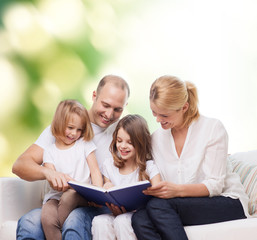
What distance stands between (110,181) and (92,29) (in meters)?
2.09

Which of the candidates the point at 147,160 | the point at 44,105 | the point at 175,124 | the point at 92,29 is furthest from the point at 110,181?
the point at 92,29

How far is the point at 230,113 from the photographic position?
3744 mm

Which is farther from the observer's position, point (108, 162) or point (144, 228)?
point (108, 162)

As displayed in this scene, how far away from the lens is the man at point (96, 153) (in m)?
1.87

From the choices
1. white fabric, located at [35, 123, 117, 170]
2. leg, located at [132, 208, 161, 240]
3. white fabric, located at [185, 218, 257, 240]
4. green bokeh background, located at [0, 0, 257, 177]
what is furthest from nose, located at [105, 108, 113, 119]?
green bokeh background, located at [0, 0, 257, 177]

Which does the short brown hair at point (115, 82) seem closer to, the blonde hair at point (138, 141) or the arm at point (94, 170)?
the blonde hair at point (138, 141)

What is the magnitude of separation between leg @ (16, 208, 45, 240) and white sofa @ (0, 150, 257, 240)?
0.52 ft

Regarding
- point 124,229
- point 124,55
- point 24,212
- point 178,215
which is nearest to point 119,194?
point 124,229

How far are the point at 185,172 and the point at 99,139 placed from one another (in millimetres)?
596

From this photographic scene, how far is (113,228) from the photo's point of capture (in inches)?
72.7

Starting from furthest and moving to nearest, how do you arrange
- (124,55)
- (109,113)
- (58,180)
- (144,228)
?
(124,55) < (109,113) < (58,180) < (144,228)

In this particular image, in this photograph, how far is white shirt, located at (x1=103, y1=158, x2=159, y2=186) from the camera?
6.79ft

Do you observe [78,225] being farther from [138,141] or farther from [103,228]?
[138,141]

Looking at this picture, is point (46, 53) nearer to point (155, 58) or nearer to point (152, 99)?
point (155, 58)
